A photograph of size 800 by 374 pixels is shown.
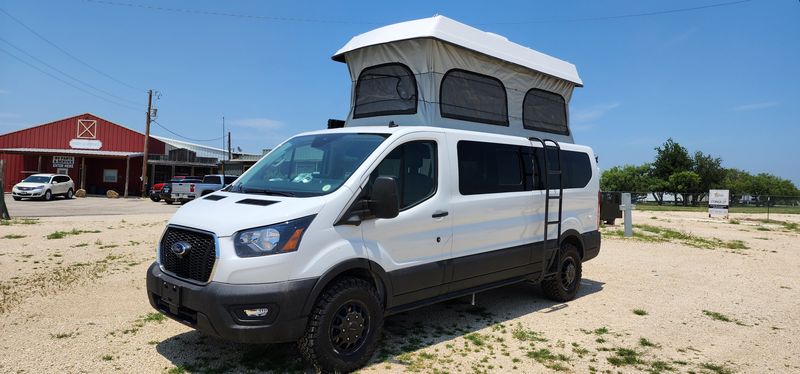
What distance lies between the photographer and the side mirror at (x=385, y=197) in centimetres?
401

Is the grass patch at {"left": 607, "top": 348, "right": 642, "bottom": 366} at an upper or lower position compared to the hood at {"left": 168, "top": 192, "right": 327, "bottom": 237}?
lower

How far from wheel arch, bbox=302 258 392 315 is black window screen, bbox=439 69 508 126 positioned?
2.29 m

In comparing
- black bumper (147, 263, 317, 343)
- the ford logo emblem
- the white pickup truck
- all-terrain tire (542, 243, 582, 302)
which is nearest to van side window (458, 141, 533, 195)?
all-terrain tire (542, 243, 582, 302)

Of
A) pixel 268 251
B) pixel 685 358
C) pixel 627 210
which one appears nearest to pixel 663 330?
pixel 685 358

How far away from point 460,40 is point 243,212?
340 cm

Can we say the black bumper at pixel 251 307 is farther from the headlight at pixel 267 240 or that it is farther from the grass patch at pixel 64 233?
the grass patch at pixel 64 233

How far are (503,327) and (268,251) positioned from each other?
3.01 metres

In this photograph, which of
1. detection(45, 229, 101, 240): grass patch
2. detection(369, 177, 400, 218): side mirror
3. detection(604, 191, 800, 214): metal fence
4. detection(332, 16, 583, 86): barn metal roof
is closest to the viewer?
detection(369, 177, 400, 218): side mirror

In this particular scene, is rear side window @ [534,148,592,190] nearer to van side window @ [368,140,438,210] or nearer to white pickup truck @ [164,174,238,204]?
van side window @ [368,140,438,210]

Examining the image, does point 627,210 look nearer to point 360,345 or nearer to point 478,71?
point 478,71

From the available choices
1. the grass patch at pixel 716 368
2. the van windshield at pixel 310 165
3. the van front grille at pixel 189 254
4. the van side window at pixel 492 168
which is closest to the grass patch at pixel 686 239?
the van side window at pixel 492 168

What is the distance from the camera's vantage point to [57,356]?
424 cm

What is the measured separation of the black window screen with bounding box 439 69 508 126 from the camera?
5910 mm

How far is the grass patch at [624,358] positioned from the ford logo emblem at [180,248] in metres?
3.76
